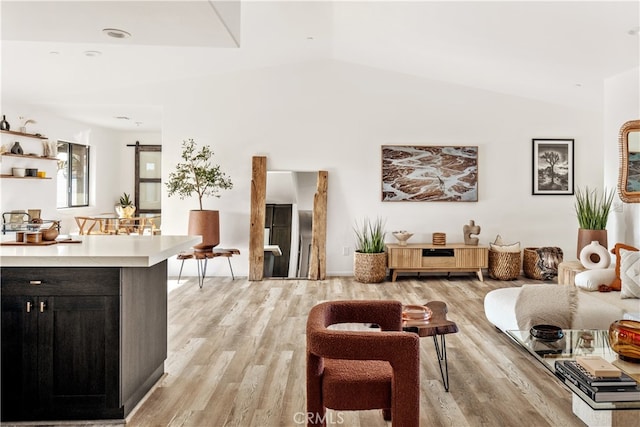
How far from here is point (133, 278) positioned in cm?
258

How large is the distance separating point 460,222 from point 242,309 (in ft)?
11.7

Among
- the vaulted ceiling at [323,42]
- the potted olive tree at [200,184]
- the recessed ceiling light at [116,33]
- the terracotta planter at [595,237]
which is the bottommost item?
the terracotta planter at [595,237]

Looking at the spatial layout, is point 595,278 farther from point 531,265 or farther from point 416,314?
point 531,265

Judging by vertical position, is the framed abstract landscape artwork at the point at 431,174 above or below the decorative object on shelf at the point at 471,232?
above

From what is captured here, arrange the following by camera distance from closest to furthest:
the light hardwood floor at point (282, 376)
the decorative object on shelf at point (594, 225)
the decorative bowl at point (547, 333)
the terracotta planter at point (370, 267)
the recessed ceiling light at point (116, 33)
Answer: the decorative bowl at point (547, 333)
the recessed ceiling light at point (116, 33)
the light hardwood floor at point (282, 376)
the decorative object on shelf at point (594, 225)
the terracotta planter at point (370, 267)

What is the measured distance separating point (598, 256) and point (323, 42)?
396 cm

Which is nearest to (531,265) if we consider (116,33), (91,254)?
(91,254)

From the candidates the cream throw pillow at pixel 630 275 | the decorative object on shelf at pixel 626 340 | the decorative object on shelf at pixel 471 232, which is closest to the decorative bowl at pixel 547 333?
the decorative object on shelf at pixel 626 340

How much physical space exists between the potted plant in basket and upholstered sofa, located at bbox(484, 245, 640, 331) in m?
2.24

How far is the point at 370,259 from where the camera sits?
634cm

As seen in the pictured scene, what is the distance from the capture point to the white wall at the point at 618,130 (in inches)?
198

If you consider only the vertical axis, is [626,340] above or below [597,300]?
above

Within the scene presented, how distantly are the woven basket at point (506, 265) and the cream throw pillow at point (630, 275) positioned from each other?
8.23 ft

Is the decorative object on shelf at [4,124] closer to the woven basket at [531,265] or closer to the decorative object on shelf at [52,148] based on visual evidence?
the decorative object on shelf at [52,148]
